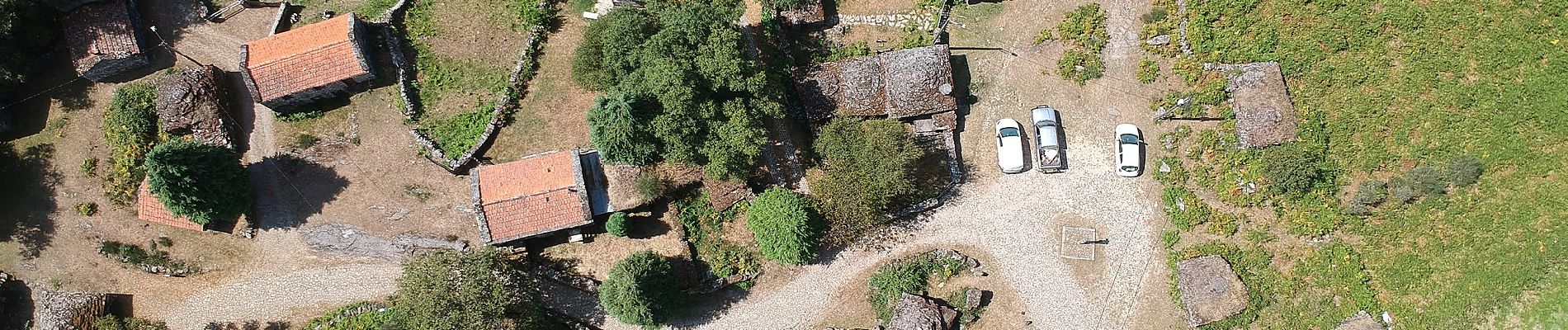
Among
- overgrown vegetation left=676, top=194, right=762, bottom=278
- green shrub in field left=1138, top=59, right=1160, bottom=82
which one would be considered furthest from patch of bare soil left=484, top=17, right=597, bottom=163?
green shrub in field left=1138, top=59, right=1160, bottom=82

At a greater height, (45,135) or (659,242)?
(45,135)

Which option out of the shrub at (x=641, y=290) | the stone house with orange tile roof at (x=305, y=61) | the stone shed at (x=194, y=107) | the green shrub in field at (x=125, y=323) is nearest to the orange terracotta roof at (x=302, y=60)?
the stone house with orange tile roof at (x=305, y=61)

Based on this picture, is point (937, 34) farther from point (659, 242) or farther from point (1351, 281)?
point (1351, 281)

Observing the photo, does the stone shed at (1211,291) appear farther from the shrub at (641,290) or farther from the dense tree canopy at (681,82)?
the shrub at (641,290)

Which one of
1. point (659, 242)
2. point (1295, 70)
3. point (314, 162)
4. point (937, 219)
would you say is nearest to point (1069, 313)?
point (937, 219)

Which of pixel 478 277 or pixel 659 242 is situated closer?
pixel 478 277

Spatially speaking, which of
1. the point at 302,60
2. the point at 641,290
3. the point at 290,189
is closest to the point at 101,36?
the point at 302,60
